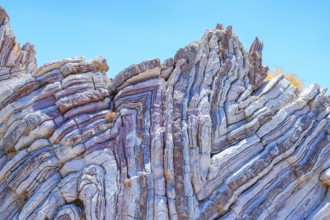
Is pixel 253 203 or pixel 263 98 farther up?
pixel 263 98

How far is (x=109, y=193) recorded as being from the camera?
1242 centimetres

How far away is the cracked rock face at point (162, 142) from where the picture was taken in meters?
12.6

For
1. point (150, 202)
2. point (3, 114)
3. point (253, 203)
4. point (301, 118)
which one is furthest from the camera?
point (301, 118)

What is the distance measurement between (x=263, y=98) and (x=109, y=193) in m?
6.29

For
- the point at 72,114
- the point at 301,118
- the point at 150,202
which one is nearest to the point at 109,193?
the point at 150,202

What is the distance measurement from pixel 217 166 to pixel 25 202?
5764mm

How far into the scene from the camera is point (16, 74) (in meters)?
15.5

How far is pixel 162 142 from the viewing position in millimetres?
13234

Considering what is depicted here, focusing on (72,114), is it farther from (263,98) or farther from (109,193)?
(263,98)

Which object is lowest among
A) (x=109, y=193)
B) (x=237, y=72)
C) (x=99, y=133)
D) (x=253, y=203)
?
(x=253, y=203)

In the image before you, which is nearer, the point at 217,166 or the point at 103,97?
the point at 217,166

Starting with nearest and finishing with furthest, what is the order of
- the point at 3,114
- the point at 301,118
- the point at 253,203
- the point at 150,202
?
the point at 150,202, the point at 253,203, the point at 3,114, the point at 301,118

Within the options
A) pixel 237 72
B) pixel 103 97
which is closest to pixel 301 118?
pixel 237 72

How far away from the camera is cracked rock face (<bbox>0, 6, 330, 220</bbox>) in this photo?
12602 millimetres
